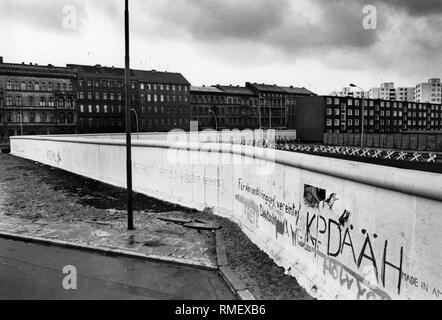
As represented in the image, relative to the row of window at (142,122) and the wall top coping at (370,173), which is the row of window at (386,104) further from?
the wall top coping at (370,173)

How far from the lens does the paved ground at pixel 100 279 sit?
6.20 metres

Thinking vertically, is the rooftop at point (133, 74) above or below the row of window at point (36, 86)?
above

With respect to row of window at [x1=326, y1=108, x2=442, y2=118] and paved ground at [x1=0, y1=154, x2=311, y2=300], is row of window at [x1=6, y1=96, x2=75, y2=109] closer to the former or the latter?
row of window at [x1=326, y1=108, x2=442, y2=118]

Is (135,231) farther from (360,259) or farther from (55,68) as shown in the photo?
(55,68)

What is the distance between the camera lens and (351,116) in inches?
3659

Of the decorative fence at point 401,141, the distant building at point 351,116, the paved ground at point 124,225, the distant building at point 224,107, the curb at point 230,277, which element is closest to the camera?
the curb at point 230,277

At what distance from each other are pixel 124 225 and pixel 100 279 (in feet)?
13.5

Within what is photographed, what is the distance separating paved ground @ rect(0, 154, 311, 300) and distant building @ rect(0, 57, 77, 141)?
229ft

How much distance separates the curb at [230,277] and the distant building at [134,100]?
88.8 metres

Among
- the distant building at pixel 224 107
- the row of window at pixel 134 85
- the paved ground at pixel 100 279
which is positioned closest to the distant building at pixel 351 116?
the distant building at pixel 224 107
